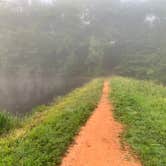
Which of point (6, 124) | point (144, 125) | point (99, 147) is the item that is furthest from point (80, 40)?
point (99, 147)

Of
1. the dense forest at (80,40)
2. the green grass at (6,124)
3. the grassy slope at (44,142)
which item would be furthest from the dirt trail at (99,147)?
the dense forest at (80,40)

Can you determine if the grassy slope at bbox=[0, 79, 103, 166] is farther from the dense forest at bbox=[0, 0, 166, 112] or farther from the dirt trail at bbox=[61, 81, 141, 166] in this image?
the dense forest at bbox=[0, 0, 166, 112]

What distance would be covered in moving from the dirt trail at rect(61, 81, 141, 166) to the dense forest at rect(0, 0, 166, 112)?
31.6 metres

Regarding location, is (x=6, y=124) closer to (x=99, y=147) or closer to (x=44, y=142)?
(x=44, y=142)

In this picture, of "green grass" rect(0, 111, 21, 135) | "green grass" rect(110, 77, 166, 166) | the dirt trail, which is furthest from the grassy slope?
"green grass" rect(0, 111, 21, 135)

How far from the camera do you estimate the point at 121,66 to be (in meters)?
51.0

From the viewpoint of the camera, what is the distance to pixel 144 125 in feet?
40.2

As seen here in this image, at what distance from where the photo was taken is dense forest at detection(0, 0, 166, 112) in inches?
1970

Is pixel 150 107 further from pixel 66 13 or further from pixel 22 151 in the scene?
pixel 66 13

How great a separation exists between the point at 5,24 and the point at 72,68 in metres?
15.3

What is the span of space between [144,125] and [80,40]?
45.3 m

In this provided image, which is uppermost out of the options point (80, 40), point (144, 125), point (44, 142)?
point (44, 142)

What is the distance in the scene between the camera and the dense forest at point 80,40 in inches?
1970

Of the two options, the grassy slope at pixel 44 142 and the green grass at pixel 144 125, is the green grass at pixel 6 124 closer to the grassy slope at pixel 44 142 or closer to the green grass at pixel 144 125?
the grassy slope at pixel 44 142
